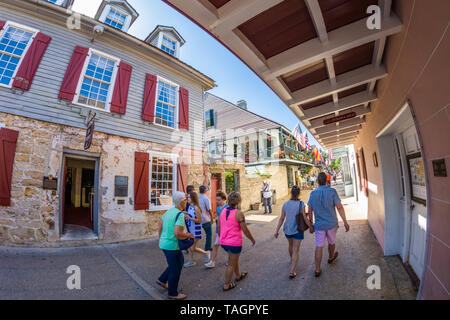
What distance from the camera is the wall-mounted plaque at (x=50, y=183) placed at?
4.98m

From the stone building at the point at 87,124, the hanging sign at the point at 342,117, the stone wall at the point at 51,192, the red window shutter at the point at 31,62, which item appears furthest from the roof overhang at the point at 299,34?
the red window shutter at the point at 31,62

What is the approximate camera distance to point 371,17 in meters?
2.12

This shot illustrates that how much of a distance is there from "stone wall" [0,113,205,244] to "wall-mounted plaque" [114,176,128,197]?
12 cm

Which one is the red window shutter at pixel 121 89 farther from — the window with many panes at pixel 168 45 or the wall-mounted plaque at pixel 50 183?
the window with many panes at pixel 168 45

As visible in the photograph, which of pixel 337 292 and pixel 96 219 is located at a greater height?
pixel 96 219

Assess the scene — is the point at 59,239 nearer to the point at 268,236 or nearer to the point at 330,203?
the point at 268,236

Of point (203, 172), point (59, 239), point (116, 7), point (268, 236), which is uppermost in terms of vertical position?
point (116, 7)

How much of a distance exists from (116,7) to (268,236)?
35.3 feet

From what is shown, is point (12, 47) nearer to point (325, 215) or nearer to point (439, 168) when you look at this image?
point (325, 215)

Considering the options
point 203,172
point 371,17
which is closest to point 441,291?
point 371,17

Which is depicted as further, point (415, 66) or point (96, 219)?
point (96, 219)

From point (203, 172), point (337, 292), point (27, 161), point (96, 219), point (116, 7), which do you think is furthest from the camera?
point (203, 172)

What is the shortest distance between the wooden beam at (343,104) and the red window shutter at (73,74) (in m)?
6.45
